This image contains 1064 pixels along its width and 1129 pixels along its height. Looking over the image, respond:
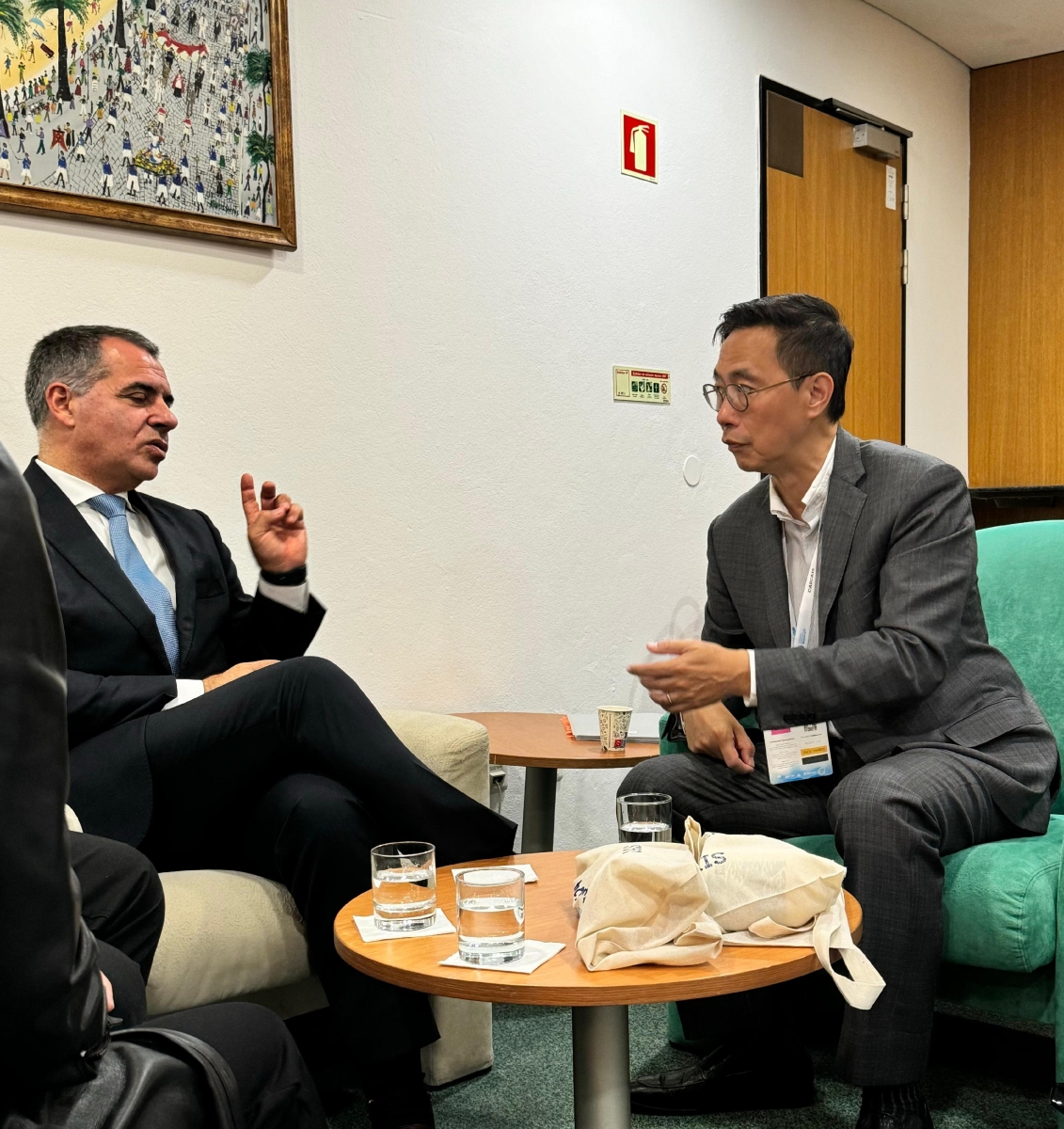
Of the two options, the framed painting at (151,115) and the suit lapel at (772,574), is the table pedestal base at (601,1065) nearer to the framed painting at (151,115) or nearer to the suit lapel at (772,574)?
the suit lapel at (772,574)

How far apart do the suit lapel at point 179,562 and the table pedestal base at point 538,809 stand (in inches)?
33.3

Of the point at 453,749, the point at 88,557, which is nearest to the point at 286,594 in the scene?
the point at 88,557

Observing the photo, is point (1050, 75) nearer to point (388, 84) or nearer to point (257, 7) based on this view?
point (388, 84)

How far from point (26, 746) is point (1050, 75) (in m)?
5.53

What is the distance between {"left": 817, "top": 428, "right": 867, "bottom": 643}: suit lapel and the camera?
7.11 feet

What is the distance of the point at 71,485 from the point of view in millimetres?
2244

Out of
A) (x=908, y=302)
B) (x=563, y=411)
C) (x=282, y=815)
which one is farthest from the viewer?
(x=908, y=302)

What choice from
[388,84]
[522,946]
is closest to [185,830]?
[522,946]

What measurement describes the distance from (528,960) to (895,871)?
0.72 meters

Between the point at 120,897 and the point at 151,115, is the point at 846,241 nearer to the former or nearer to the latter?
the point at 151,115

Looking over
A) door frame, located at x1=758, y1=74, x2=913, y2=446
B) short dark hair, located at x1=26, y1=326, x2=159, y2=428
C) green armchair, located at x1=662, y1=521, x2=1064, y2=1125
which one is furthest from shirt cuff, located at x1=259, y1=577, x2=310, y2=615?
door frame, located at x1=758, y1=74, x2=913, y2=446

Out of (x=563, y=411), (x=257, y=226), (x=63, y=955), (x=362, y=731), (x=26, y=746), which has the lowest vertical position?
(x=362, y=731)

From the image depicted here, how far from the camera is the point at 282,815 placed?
1932 millimetres

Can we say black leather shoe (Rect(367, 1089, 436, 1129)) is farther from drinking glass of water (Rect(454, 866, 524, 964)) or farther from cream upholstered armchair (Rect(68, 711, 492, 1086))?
drinking glass of water (Rect(454, 866, 524, 964))
